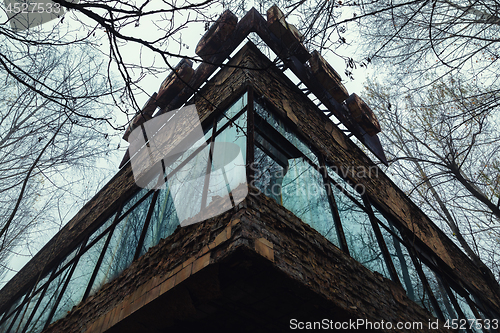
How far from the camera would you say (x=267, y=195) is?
393 centimetres

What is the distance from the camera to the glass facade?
13.7 feet

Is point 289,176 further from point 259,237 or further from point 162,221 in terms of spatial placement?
point 162,221

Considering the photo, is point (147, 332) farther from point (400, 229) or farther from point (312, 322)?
point (400, 229)

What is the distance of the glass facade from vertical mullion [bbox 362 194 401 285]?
21 millimetres

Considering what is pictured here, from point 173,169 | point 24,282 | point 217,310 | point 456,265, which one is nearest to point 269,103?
point 173,169

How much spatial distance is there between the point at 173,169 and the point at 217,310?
280 cm

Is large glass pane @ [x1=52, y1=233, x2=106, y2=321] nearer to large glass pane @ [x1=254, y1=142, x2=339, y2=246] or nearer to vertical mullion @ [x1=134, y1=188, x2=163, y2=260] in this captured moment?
vertical mullion @ [x1=134, y1=188, x2=163, y2=260]

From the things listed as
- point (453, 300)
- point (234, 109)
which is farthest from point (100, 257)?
point (453, 300)

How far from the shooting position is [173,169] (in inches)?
212

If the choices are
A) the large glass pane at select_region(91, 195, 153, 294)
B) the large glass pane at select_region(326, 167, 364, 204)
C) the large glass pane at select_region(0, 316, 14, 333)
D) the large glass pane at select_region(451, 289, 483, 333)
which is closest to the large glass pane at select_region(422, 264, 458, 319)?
the large glass pane at select_region(451, 289, 483, 333)

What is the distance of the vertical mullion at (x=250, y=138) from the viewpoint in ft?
12.0

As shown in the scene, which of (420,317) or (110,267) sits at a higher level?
(110,267)

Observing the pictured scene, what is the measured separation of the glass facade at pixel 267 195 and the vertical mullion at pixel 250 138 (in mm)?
20

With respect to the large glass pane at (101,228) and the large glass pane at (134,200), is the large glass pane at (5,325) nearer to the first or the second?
→ the large glass pane at (101,228)
